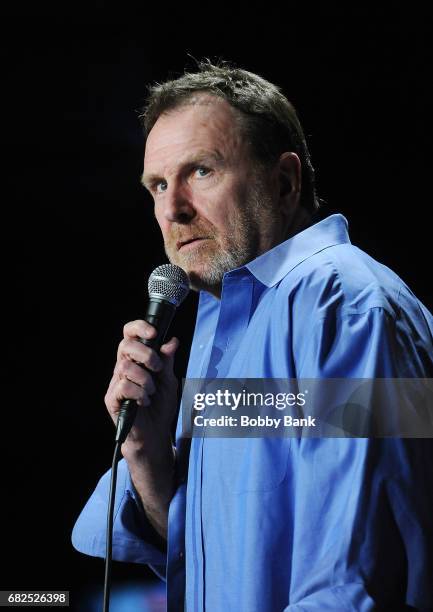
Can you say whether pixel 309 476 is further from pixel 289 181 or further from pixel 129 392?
pixel 289 181

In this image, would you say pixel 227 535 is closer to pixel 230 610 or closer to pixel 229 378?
pixel 230 610

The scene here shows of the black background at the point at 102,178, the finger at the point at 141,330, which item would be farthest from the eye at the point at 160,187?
the black background at the point at 102,178

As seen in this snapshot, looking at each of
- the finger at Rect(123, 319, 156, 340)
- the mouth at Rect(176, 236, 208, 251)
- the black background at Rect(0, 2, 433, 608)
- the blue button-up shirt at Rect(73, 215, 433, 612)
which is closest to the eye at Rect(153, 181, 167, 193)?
the mouth at Rect(176, 236, 208, 251)

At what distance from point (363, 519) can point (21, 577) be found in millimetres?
1410

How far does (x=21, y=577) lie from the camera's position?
191cm

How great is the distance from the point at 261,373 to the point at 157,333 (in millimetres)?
193

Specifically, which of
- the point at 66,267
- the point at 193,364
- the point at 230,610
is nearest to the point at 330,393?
the point at 230,610

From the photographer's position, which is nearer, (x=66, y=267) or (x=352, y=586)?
(x=352, y=586)

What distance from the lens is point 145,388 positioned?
1.13 meters

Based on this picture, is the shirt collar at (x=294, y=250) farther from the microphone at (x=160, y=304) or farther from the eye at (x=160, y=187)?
the eye at (x=160, y=187)

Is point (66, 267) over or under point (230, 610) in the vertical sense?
over

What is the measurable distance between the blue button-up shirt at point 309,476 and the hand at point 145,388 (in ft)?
0.20

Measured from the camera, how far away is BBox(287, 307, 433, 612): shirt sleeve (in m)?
0.81

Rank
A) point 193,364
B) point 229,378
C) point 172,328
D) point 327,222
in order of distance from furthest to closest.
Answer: point 172,328 < point 193,364 < point 327,222 < point 229,378
